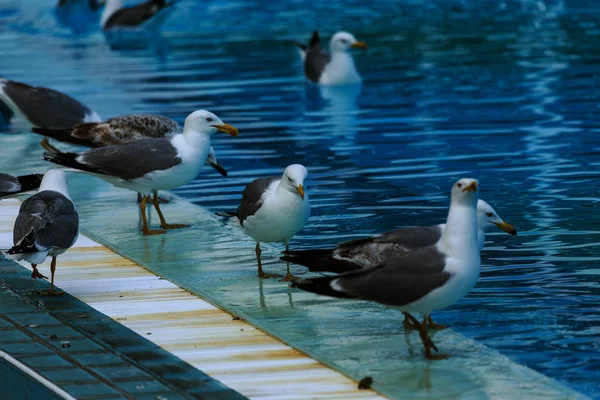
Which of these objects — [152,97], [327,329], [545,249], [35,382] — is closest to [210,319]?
[327,329]

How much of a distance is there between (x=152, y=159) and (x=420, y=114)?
6.86 metres

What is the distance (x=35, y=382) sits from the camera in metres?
6.59

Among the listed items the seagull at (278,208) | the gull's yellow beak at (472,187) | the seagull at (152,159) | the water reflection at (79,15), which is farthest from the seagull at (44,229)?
the water reflection at (79,15)

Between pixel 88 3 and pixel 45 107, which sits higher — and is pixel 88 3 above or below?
below

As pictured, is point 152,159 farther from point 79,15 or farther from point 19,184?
point 79,15

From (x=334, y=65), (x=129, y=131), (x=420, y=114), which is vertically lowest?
(x=420, y=114)

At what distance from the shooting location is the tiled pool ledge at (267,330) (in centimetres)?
665

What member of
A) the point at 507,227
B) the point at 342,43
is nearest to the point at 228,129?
the point at 507,227

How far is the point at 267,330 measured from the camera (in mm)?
7645

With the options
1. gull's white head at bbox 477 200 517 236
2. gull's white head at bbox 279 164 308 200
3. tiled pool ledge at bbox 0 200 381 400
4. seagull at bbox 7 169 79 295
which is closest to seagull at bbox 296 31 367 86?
tiled pool ledge at bbox 0 200 381 400

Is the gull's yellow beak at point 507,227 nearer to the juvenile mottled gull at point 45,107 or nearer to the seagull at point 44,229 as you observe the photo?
the seagull at point 44,229

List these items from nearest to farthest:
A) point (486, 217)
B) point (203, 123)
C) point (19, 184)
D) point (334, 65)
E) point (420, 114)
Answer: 1. point (486, 217)
2. point (19, 184)
3. point (203, 123)
4. point (420, 114)
5. point (334, 65)

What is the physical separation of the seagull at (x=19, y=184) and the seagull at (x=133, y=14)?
18.9 meters

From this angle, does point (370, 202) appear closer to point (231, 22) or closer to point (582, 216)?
point (582, 216)
